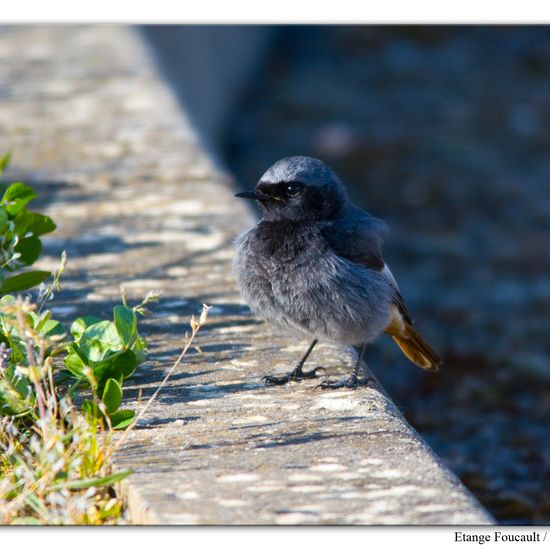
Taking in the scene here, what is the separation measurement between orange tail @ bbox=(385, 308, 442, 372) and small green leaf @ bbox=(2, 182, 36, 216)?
166 cm

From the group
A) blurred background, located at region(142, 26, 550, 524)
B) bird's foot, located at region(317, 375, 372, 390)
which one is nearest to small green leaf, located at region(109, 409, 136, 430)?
bird's foot, located at region(317, 375, 372, 390)

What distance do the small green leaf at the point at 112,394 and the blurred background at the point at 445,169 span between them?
2.37 m

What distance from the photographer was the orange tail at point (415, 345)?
4598 millimetres

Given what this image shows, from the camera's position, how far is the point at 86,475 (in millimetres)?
3156

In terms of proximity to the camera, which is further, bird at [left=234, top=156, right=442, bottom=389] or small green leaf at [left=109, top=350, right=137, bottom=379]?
bird at [left=234, top=156, right=442, bottom=389]

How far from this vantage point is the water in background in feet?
21.1

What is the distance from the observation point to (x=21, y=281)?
389 cm

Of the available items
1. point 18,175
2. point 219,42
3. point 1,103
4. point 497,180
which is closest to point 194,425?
point 18,175

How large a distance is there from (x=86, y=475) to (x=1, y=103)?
549 cm

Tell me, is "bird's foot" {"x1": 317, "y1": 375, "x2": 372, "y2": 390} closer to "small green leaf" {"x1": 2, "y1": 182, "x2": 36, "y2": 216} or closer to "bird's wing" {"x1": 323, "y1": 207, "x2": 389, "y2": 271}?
"bird's wing" {"x1": 323, "y1": 207, "x2": 389, "y2": 271}

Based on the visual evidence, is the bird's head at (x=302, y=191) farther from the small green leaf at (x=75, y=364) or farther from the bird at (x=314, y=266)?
the small green leaf at (x=75, y=364)

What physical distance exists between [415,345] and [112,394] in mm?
1786

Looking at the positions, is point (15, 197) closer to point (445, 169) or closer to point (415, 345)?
point (415, 345)

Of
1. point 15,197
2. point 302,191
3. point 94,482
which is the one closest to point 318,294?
point 302,191
